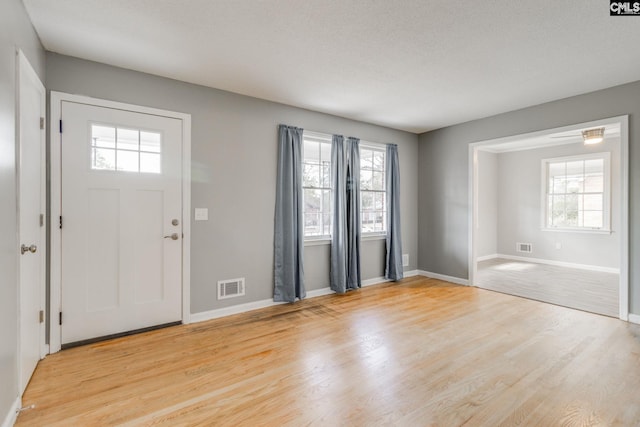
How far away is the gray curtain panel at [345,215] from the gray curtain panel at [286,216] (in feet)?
2.22

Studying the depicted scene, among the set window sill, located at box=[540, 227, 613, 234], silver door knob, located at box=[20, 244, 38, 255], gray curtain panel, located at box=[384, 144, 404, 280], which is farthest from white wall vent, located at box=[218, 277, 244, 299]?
window sill, located at box=[540, 227, 613, 234]

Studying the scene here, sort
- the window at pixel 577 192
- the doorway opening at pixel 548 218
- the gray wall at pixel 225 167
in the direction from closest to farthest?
the gray wall at pixel 225 167 < the doorway opening at pixel 548 218 < the window at pixel 577 192

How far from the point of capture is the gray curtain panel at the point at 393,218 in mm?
5125

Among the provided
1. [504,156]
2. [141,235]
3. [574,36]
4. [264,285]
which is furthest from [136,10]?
[504,156]

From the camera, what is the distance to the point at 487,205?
7.35 m

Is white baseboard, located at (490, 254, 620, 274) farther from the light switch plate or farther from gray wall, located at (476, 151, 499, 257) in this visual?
the light switch plate

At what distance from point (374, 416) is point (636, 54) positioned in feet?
12.1

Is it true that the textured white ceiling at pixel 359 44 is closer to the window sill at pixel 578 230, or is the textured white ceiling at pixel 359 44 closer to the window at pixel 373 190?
the window at pixel 373 190

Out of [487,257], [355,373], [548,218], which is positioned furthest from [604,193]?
[355,373]

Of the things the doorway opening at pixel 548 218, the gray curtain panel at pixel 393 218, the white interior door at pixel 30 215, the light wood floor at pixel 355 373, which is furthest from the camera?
the gray curtain panel at pixel 393 218

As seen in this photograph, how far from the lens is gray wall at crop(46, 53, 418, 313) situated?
310cm

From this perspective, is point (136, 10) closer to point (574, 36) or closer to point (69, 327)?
point (69, 327)

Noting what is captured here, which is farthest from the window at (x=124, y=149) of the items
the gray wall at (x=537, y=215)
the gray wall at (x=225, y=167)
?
the gray wall at (x=537, y=215)

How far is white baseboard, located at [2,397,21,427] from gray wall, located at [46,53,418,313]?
158 cm
